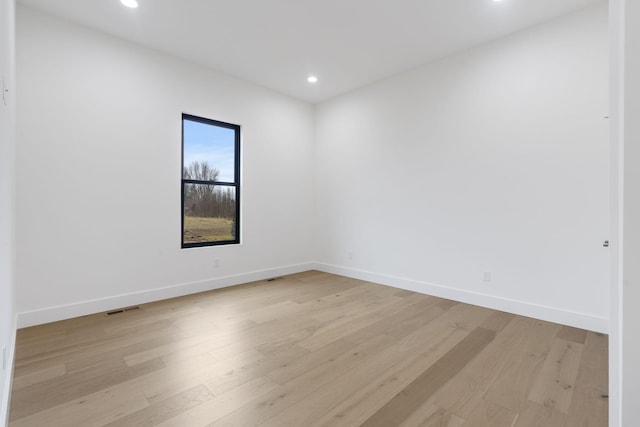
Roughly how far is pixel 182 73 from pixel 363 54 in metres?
2.25

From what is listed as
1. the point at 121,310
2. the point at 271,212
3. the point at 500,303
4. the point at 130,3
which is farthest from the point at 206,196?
the point at 500,303

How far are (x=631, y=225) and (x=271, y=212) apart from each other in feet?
13.9

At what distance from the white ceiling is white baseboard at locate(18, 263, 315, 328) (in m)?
2.83

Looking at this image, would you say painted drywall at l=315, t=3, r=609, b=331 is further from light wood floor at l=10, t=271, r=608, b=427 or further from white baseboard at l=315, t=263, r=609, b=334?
light wood floor at l=10, t=271, r=608, b=427

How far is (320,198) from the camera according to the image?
5.21 meters

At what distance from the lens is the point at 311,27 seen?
3.05m

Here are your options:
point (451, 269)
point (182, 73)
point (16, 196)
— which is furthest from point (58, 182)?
point (451, 269)

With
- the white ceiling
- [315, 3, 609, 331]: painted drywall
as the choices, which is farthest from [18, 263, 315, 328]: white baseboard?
the white ceiling

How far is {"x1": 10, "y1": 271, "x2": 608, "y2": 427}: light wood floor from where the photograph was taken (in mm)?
1621

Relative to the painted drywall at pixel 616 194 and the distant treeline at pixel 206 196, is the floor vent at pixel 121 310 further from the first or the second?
the painted drywall at pixel 616 194

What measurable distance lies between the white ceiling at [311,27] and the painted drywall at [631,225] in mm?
2371

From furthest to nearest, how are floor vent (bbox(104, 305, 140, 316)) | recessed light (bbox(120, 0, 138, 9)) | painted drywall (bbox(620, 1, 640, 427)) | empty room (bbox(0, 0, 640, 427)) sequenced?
floor vent (bbox(104, 305, 140, 316)) < recessed light (bbox(120, 0, 138, 9)) < empty room (bbox(0, 0, 640, 427)) < painted drywall (bbox(620, 1, 640, 427))

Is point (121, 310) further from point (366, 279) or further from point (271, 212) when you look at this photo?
point (366, 279)

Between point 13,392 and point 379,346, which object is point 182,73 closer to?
point 13,392
